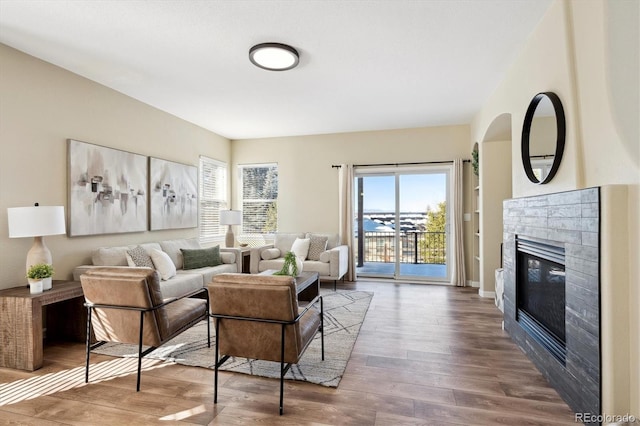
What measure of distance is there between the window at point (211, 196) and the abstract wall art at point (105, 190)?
4.51ft

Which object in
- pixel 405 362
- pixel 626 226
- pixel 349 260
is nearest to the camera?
pixel 626 226

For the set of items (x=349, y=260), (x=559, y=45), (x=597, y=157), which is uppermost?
(x=559, y=45)

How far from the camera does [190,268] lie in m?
4.48

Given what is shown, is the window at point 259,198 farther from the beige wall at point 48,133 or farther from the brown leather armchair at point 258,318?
the brown leather armchair at point 258,318

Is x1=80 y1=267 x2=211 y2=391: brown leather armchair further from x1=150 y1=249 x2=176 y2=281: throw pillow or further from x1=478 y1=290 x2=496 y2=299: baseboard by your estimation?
x1=478 y1=290 x2=496 y2=299: baseboard

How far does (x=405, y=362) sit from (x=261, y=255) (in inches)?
130

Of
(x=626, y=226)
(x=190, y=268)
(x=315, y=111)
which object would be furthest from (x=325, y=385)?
(x=315, y=111)

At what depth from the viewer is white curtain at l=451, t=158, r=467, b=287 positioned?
17.8 feet

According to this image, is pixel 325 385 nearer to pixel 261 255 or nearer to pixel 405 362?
pixel 405 362

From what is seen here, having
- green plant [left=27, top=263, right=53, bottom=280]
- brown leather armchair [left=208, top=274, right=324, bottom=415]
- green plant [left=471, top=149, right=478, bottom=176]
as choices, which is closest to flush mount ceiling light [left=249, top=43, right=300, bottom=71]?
brown leather armchair [left=208, top=274, right=324, bottom=415]

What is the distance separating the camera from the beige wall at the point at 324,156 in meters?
5.70

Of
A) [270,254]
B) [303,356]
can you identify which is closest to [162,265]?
[270,254]

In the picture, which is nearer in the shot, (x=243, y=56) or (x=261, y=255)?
(x=243, y=56)

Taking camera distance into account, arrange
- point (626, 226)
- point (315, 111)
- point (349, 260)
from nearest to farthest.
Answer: point (626, 226) < point (315, 111) < point (349, 260)
